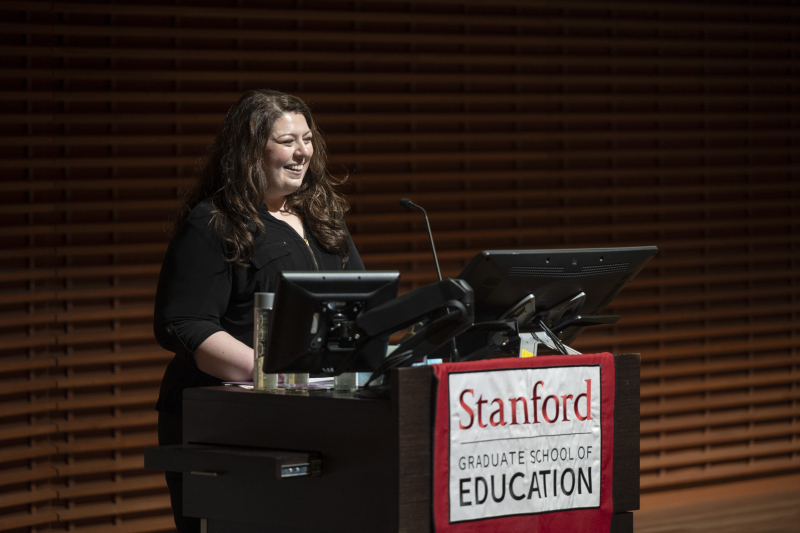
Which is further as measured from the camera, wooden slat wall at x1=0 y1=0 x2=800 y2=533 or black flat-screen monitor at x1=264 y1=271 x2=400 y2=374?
wooden slat wall at x1=0 y1=0 x2=800 y2=533

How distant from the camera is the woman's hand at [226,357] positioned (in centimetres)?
217

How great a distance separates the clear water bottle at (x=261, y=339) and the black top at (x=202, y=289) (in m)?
0.28

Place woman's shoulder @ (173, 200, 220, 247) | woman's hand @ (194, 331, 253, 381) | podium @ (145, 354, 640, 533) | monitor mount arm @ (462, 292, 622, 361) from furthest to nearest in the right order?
woman's shoulder @ (173, 200, 220, 247)
woman's hand @ (194, 331, 253, 381)
monitor mount arm @ (462, 292, 622, 361)
podium @ (145, 354, 640, 533)

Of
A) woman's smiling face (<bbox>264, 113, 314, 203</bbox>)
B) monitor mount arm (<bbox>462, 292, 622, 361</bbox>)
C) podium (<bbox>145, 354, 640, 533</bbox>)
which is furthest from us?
woman's smiling face (<bbox>264, 113, 314, 203</bbox>)

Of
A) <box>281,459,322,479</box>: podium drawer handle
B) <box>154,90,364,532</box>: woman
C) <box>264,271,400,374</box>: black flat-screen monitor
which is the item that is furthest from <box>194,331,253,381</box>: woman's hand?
<box>281,459,322,479</box>: podium drawer handle

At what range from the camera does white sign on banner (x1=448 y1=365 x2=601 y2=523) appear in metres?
1.74

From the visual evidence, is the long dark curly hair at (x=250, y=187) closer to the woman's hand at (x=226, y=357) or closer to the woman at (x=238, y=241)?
the woman at (x=238, y=241)

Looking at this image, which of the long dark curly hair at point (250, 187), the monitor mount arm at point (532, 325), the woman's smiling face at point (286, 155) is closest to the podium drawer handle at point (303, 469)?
the monitor mount arm at point (532, 325)

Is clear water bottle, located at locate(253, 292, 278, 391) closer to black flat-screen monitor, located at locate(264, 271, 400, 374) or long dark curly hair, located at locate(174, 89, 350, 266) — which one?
black flat-screen monitor, located at locate(264, 271, 400, 374)

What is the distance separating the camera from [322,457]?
1.78 m

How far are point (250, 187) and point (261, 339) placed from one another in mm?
606

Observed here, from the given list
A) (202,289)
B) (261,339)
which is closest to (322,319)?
(261,339)

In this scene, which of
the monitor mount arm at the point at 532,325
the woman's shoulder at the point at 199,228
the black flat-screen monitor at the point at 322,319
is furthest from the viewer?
the woman's shoulder at the point at 199,228

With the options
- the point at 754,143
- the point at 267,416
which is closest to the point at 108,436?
the point at 267,416
